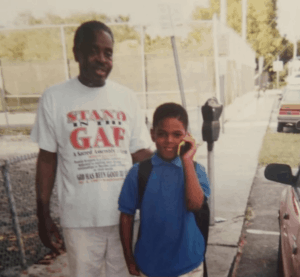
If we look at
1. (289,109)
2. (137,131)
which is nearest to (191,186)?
(137,131)

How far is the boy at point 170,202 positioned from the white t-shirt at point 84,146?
172 mm

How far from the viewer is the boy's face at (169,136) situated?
1872mm

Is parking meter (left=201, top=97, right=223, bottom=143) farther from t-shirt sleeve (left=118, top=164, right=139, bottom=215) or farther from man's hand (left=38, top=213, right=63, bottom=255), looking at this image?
man's hand (left=38, top=213, right=63, bottom=255)

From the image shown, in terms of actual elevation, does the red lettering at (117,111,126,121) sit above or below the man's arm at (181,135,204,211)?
above

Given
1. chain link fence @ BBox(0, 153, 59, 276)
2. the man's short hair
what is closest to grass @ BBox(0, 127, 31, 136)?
chain link fence @ BBox(0, 153, 59, 276)

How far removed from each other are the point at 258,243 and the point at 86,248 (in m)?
3.03

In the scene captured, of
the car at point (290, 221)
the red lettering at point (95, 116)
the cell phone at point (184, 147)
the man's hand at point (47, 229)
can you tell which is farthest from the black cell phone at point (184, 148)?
the car at point (290, 221)

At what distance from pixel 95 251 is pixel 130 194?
0.46 meters

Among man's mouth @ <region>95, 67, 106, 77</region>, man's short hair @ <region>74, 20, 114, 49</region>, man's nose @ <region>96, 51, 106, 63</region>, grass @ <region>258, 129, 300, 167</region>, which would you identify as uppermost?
man's short hair @ <region>74, 20, 114, 49</region>

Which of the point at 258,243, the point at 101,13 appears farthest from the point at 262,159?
the point at 101,13

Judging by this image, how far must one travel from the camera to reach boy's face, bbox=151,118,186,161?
6.14ft

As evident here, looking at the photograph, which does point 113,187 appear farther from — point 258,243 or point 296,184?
point 258,243

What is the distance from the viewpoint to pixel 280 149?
9.62 metres

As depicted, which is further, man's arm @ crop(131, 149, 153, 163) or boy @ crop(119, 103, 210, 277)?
man's arm @ crop(131, 149, 153, 163)
